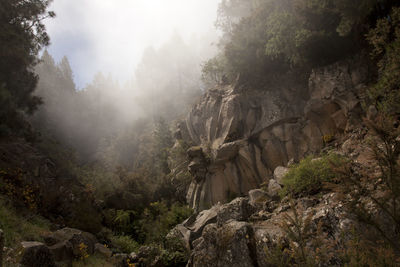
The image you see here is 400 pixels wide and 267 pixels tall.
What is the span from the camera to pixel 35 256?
5031 mm

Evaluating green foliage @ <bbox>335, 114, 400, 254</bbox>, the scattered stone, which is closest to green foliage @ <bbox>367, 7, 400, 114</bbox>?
green foliage @ <bbox>335, 114, 400, 254</bbox>

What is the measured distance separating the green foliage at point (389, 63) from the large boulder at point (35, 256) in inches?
425

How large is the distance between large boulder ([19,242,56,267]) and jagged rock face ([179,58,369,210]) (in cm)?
1071

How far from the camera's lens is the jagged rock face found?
1167cm

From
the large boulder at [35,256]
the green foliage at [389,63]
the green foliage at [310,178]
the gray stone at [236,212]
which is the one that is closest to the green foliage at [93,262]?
the large boulder at [35,256]

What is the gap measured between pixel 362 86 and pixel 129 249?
526 inches

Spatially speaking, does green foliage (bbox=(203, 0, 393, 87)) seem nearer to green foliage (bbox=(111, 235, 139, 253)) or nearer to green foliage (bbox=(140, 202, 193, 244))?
green foliage (bbox=(140, 202, 193, 244))

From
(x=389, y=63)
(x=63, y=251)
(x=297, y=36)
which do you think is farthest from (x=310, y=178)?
(x=297, y=36)

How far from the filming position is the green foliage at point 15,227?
591 centimetres

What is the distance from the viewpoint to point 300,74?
1411cm

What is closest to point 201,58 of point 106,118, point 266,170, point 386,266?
point 106,118

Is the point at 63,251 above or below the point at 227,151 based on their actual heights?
below

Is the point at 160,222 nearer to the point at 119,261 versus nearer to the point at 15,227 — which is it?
the point at 119,261

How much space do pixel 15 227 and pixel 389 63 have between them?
13.9 meters
